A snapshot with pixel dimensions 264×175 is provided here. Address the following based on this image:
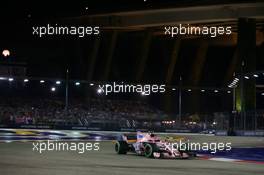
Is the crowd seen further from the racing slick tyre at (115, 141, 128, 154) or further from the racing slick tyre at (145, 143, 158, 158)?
the racing slick tyre at (145, 143, 158, 158)

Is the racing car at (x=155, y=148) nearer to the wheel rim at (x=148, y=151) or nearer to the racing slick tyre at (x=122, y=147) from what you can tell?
the wheel rim at (x=148, y=151)

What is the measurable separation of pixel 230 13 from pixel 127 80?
2032 cm

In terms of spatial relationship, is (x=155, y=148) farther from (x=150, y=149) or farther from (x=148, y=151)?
(x=148, y=151)

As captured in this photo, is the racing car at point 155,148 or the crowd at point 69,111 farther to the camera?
the crowd at point 69,111

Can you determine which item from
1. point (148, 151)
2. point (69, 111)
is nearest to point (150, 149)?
point (148, 151)

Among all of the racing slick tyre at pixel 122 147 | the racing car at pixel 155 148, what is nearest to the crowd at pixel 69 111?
the racing slick tyre at pixel 122 147

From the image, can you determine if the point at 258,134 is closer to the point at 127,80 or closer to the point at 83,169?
the point at 127,80

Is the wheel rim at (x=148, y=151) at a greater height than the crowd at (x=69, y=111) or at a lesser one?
lesser

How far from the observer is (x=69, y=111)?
53.2m

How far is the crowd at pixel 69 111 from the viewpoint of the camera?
45750mm

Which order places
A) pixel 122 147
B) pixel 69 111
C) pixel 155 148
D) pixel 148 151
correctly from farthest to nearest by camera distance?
pixel 69 111, pixel 122 147, pixel 148 151, pixel 155 148

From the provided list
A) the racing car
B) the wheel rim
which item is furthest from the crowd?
the wheel rim

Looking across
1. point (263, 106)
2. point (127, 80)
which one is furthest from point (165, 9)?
point (263, 106)

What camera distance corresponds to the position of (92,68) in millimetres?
65188
